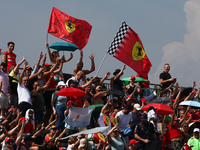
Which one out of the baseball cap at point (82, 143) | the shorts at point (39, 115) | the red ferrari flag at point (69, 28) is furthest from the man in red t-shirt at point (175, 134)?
the red ferrari flag at point (69, 28)

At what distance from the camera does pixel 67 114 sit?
13.5 meters

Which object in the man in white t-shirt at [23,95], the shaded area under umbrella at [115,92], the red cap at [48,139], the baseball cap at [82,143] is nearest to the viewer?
the red cap at [48,139]

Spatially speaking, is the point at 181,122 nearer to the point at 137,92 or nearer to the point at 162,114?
the point at 162,114

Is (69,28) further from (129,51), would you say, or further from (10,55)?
(10,55)

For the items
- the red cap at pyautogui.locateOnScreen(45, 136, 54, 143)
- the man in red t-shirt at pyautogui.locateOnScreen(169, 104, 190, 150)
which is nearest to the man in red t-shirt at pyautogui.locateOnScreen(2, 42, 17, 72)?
the red cap at pyautogui.locateOnScreen(45, 136, 54, 143)

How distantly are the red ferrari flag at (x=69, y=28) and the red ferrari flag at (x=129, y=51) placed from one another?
2237 millimetres

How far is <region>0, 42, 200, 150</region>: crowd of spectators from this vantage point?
11.9m

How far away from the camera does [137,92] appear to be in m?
17.6

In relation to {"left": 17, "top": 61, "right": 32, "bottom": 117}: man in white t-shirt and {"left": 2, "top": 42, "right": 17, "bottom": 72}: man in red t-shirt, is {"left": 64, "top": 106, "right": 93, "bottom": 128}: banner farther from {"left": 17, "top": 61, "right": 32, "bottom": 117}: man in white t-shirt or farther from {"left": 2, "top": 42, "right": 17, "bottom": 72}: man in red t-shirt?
{"left": 2, "top": 42, "right": 17, "bottom": 72}: man in red t-shirt

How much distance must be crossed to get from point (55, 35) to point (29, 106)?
18.2 feet

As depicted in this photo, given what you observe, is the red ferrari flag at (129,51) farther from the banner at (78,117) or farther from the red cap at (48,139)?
the red cap at (48,139)

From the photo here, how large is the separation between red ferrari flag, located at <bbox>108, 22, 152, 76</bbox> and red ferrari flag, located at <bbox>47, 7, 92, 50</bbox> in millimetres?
2237

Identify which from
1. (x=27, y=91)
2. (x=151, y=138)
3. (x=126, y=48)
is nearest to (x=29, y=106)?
(x=27, y=91)

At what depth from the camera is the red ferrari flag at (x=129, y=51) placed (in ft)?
56.1
